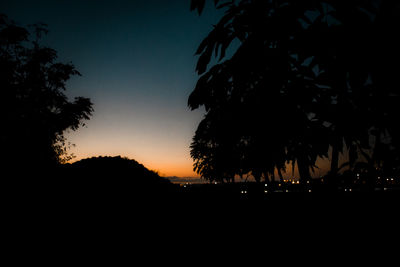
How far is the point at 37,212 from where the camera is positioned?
8.61ft

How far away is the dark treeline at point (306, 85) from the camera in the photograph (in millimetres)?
1329

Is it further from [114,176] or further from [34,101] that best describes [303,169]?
[34,101]

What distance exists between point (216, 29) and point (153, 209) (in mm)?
2492

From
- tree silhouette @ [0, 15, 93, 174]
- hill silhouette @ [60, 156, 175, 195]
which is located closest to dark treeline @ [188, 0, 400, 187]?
hill silhouette @ [60, 156, 175, 195]

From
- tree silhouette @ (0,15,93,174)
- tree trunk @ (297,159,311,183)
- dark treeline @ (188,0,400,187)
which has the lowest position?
tree trunk @ (297,159,311,183)

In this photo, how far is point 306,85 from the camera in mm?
2102

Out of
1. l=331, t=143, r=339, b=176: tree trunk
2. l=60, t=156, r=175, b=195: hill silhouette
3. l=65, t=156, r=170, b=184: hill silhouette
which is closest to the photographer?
l=331, t=143, r=339, b=176: tree trunk

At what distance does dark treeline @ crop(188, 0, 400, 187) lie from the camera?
4.36ft

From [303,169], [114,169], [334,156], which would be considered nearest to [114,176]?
[114,169]

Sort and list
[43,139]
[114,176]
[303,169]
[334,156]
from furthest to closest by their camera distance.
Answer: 1. [43,139]
2. [114,176]
3. [303,169]
4. [334,156]

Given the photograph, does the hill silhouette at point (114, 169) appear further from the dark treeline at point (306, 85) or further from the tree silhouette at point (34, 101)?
the tree silhouette at point (34, 101)

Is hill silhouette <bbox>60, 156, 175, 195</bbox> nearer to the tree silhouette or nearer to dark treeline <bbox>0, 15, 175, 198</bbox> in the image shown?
dark treeline <bbox>0, 15, 175, 198</bbox>

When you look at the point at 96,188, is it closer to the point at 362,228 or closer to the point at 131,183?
the point at 131,183

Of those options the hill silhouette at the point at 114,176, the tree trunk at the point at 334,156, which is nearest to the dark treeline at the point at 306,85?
the tree trunk at the point at 334,156
